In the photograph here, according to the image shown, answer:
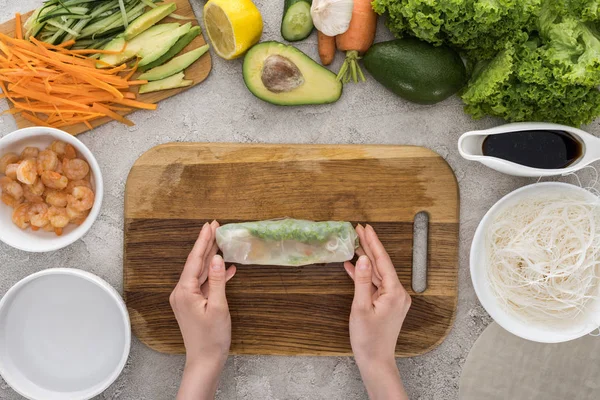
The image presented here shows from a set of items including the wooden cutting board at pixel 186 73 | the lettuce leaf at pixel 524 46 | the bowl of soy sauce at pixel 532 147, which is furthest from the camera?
the wooden cutting board at pixel 186 73

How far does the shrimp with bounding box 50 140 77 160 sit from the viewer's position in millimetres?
1967

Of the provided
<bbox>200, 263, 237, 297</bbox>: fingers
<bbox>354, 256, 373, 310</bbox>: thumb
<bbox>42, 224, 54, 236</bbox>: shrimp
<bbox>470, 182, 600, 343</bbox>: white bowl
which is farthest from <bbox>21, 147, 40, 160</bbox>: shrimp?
<bbox>470, 182, 600, 343</bbox>: white bowl

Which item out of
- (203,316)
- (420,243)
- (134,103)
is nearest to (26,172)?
(134,103)

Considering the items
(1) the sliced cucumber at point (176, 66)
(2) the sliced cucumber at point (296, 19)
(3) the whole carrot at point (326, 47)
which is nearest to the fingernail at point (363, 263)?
(3) the whole carrot at point (326, 47)

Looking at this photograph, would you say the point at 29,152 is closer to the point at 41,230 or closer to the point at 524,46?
the point at 41,230

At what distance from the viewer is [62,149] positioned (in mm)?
1970

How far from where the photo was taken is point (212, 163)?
2039mm

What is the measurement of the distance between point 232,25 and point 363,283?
3.23 ft

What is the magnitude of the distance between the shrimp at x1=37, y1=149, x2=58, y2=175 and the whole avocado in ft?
3.75

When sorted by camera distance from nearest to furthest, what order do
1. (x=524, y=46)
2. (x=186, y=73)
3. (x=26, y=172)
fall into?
(x=524, y=46)
(x=26, y=172)
(x=186, y=73)

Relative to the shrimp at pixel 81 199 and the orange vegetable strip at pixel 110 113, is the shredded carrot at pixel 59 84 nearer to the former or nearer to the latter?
the orange vegetable strip at pixel 110 113

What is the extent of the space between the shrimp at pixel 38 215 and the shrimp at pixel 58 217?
2 centimetres

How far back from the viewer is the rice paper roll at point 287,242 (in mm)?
1945

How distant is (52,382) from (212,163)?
3.24 ft
